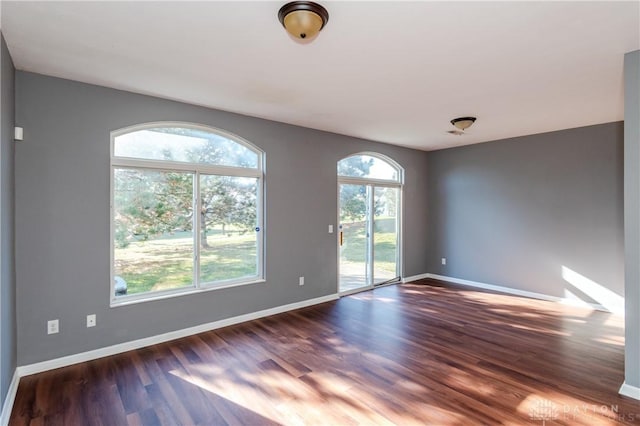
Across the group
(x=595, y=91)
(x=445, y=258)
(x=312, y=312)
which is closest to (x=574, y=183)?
(x=595, y=91)

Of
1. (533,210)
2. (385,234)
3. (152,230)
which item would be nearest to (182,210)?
(152,230)

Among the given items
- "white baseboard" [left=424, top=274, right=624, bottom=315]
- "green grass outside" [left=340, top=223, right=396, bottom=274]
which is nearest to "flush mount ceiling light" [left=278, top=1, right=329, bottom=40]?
"green grass outside" [left=340, top=223, right=396, bottom=274]

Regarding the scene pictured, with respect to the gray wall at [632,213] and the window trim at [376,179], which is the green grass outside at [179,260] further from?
the gray wall at [632,213]

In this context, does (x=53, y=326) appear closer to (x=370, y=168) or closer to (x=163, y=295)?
(x=163, y=295)

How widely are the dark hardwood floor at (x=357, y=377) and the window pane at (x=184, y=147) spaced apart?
205 centimetres

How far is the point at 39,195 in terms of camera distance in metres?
2.81

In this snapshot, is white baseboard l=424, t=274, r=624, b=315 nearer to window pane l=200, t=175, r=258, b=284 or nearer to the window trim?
the window trim

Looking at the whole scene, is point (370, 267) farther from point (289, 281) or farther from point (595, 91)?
point (595, 91)

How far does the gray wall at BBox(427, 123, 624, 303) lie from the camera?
14.9 ft

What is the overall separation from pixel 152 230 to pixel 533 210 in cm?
564

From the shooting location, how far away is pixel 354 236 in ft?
18.3

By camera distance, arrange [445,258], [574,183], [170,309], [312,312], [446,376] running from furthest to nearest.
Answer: [445,258] < [574,183] < [312,312] < [170,309] < [446,376]

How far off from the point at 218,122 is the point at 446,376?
3628 mm

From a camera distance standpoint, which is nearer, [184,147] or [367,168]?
[184,147]
